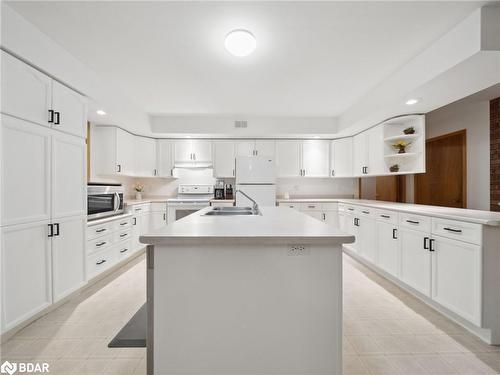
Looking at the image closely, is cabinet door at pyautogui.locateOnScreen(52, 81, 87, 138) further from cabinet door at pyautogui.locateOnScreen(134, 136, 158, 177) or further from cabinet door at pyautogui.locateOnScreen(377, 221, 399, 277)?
cabinet door at pyautogui.locateOnScreen(377, 221, 399, 277)

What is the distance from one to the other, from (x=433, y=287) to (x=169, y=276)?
2.33m

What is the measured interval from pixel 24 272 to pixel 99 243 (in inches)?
40.0

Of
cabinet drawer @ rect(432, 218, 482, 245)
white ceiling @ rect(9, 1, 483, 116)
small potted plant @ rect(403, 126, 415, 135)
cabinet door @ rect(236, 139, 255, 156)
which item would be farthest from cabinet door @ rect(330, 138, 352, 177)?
cabinet drawer @ rect(432, 218, 482, 245)

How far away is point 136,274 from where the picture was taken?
3121 millimetres

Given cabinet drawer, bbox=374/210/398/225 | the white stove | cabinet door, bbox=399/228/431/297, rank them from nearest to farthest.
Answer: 1. cabinet door, bbox=399/228/431/297
2. cabinet drawer, bbox=374/210/398/225
3. the white stove

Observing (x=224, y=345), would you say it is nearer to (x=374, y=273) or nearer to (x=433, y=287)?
(x=433, y=287)

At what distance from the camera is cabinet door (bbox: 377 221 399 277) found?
8.92ft

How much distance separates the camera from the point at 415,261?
2391 mm

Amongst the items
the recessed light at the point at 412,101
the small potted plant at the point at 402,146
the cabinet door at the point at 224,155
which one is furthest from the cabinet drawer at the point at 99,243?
the small potted plant at the point at 402,146

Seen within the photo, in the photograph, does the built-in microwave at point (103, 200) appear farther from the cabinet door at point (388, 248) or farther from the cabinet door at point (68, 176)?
the cabinet door at point (388, 248)

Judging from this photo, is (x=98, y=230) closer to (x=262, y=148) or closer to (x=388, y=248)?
(x=262, y=148)

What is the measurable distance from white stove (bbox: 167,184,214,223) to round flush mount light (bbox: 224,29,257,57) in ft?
9.72

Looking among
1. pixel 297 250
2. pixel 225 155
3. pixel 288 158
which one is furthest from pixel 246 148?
pixel 297 250

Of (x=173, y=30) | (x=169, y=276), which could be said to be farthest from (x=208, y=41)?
(x=169, y=276)
